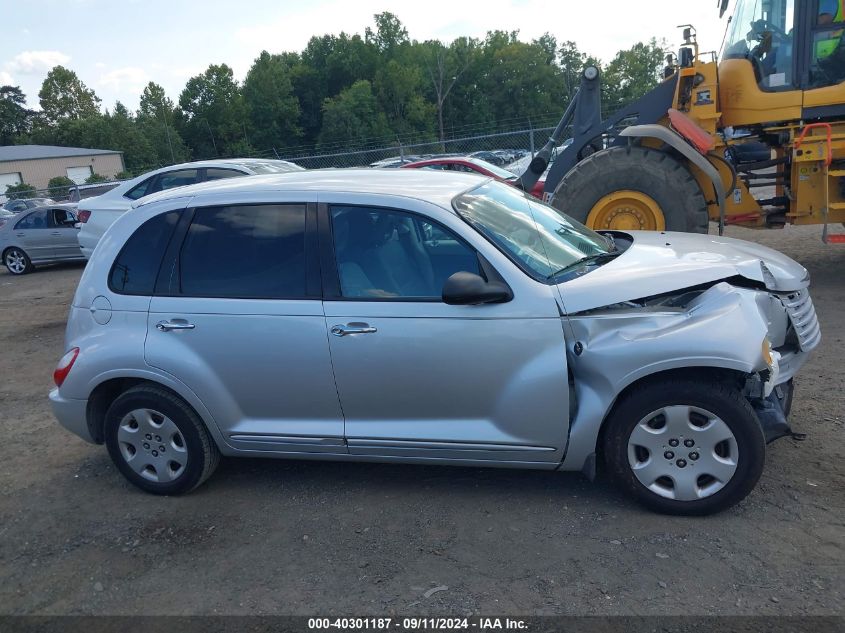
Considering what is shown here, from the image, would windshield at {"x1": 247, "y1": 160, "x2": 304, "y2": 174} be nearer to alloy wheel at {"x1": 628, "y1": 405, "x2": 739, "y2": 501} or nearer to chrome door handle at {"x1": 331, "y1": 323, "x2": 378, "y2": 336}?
chrome door handle at {"x1": 331, "y1": 323, "x2": 378, "y2": 336}

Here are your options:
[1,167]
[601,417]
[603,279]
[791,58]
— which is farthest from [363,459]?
[1,167]

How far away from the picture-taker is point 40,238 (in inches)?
584

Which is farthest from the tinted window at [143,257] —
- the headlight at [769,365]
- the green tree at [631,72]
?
the green tree at [631,72]

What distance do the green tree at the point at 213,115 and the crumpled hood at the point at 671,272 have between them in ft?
214

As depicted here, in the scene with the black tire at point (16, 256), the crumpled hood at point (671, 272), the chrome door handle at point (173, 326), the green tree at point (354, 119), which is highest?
the green tree at point (354, 119)

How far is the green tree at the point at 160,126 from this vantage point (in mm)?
62925

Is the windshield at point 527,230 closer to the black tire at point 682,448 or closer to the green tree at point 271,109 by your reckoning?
the black tire at point 682,448

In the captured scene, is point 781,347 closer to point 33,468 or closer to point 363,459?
point 363,459

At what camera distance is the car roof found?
399cm

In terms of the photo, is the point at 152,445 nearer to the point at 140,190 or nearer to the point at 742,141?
the point at 742,141

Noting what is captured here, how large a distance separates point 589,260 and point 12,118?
11068 centimetres

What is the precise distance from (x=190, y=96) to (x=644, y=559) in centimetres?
7595

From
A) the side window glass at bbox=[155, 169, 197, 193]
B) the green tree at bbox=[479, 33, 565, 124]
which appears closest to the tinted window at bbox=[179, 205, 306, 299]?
the side window glass at bbox=[155, 169, 197, 193]

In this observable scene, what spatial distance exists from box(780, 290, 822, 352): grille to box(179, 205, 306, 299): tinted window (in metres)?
2.69
